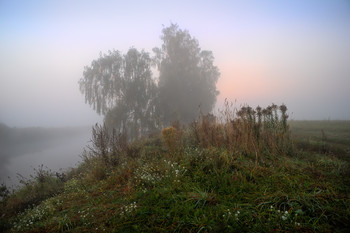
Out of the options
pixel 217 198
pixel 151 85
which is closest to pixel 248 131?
pixel 217 198

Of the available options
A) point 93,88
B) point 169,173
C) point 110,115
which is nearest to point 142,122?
point 110,115

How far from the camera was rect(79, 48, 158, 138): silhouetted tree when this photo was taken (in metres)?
16.7

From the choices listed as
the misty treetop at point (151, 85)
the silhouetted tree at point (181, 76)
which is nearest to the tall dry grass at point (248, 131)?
the misty treetop at point (151, 85)

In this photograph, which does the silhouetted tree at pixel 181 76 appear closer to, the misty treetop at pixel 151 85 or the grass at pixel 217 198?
the misty treetop at pixel 151 85

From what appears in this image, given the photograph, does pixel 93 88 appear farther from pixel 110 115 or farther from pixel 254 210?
pixel 254 210

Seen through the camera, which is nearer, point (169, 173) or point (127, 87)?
point (169, 173)

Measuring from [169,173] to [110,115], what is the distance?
14.4 meters

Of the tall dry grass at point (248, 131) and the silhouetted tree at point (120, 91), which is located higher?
the silhouetted tree at point (120, 91)

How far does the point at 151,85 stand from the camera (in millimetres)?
18141

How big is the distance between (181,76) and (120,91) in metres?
7.51

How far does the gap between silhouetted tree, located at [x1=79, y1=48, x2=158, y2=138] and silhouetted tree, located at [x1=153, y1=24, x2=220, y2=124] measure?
2.65 m

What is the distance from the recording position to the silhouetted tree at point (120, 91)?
1672 centimetres

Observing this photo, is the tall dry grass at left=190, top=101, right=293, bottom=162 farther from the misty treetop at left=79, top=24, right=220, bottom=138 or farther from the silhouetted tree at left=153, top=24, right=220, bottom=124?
the silhouetted tree at left=153, top=24, right=220, bottom=124

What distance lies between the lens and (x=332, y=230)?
→ 1.77m
